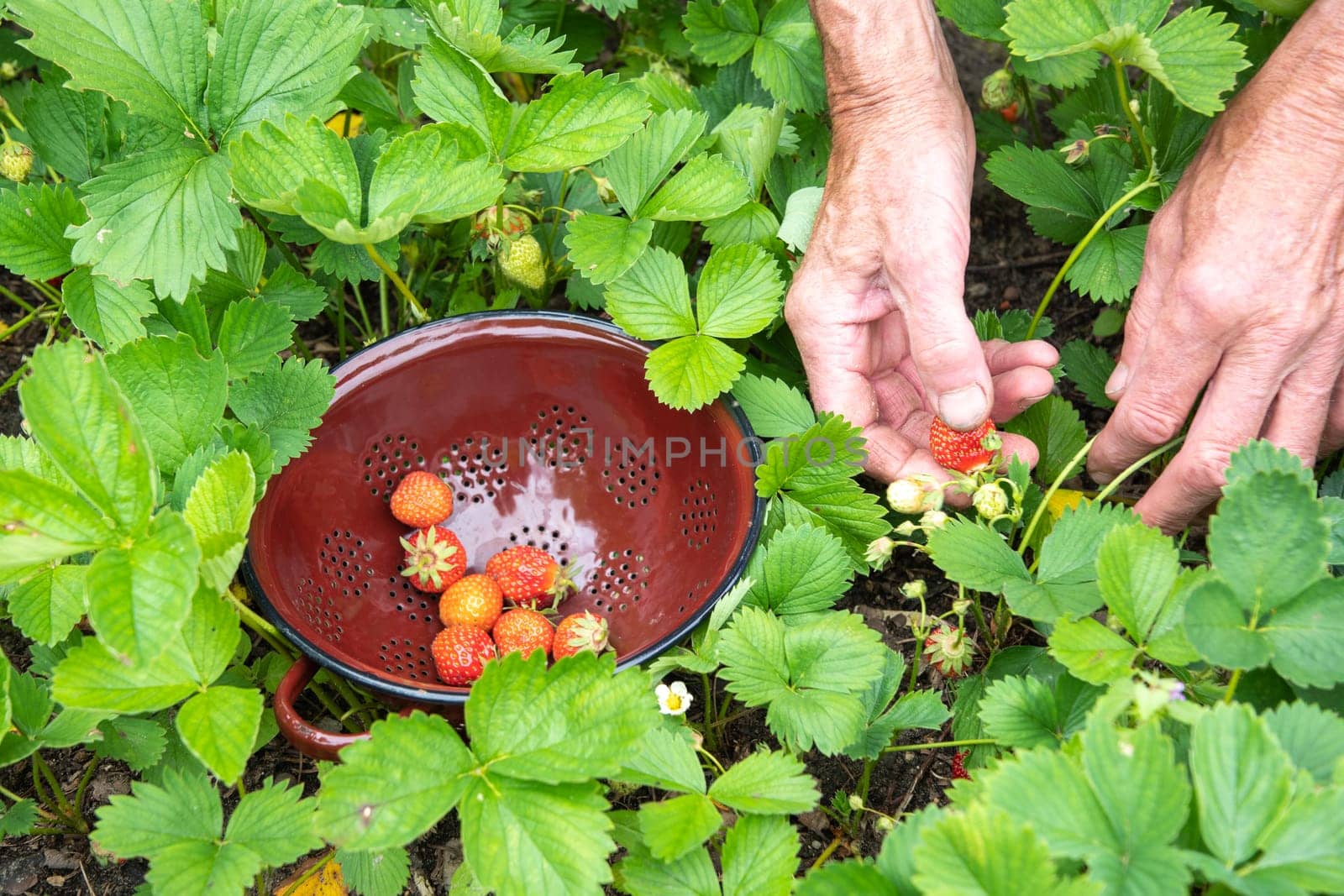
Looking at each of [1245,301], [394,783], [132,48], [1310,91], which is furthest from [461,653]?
[1310,91]

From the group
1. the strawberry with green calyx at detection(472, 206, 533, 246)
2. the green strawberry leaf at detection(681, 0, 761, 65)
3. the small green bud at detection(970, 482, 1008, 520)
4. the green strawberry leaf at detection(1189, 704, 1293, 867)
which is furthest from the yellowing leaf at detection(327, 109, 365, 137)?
the green strawberry leaf at detection(1189, 704, 1293, 867)

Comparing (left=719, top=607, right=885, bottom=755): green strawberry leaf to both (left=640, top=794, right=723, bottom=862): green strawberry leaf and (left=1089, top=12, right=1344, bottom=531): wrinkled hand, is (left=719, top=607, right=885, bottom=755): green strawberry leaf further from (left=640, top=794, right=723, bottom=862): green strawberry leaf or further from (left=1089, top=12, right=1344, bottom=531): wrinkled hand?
(left=1089, top=12, right=1344, bottom=531): wrinkled hand

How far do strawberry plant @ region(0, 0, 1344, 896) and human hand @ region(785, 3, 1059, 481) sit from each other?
0.08 metres

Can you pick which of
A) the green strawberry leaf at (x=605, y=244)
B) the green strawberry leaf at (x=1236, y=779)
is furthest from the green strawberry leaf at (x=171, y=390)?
the green strawberry leaf at (x=1236, y=779)

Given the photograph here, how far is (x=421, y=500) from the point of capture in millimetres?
1521

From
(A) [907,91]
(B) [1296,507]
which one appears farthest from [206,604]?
(A) [907,91]

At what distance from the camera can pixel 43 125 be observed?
4.96 feet

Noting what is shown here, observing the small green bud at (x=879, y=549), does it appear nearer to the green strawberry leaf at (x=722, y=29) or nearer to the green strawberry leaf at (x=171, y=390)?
the green strawberry leaf at (x=171, y=390)

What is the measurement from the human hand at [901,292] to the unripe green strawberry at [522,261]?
0.37 metres

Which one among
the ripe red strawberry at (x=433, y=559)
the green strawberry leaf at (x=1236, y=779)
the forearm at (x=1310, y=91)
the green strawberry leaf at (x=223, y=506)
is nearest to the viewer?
the green strawberry leaf at (x=1236, y=779)

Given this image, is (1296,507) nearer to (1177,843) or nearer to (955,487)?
(1177,843)

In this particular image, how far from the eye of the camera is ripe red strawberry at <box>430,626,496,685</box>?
4.57 ft

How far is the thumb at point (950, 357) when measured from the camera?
1325 mm

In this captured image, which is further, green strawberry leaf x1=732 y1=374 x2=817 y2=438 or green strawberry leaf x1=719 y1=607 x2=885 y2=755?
green strawberry leaf x1=732 y1=374 x2=817 y2=438
